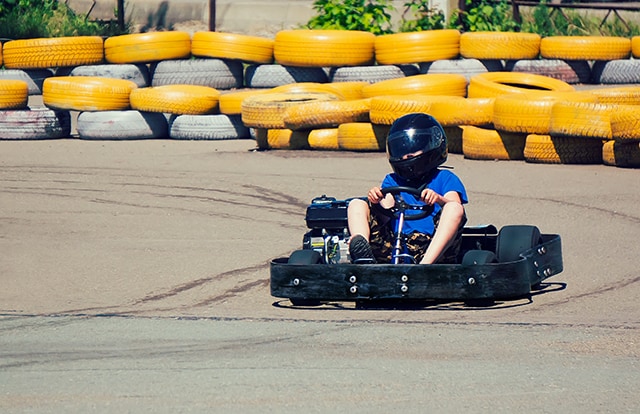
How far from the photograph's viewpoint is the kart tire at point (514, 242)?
566 centimetres

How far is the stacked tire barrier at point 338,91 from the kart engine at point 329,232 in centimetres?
445

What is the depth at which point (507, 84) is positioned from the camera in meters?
13.2

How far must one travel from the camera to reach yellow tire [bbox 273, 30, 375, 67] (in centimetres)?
1416

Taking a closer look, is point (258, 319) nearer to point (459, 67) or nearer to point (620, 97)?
point (620, 97)

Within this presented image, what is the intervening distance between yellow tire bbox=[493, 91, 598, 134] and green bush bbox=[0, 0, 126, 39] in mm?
9326

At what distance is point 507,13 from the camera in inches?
757

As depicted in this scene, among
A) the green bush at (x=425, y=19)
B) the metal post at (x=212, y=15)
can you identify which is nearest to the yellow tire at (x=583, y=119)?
the green bush at (x=425, y=19)

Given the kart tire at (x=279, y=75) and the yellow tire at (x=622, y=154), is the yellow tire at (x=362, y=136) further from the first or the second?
the kart tire at (x=279, y=75)

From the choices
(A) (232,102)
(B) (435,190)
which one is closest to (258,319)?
(B) (435,190)

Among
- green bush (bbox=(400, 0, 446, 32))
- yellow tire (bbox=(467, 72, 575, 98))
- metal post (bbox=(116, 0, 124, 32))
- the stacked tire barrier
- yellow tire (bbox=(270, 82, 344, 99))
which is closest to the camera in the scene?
the stacked tire barrier

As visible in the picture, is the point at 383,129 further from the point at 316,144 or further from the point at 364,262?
the point at 364,262

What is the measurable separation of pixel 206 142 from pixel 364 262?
7.38 meters

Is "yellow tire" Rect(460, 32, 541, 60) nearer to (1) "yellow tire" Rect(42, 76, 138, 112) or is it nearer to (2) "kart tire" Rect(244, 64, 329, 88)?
(2) "kart tire" Rect(244, 64, 329, 88)

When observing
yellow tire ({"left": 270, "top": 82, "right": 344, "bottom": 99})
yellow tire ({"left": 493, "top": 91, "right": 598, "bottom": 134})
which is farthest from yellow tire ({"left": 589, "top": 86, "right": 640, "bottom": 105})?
yellow tire ({"left": 270, "top": 82, "right": 344, "bottom": 99})
